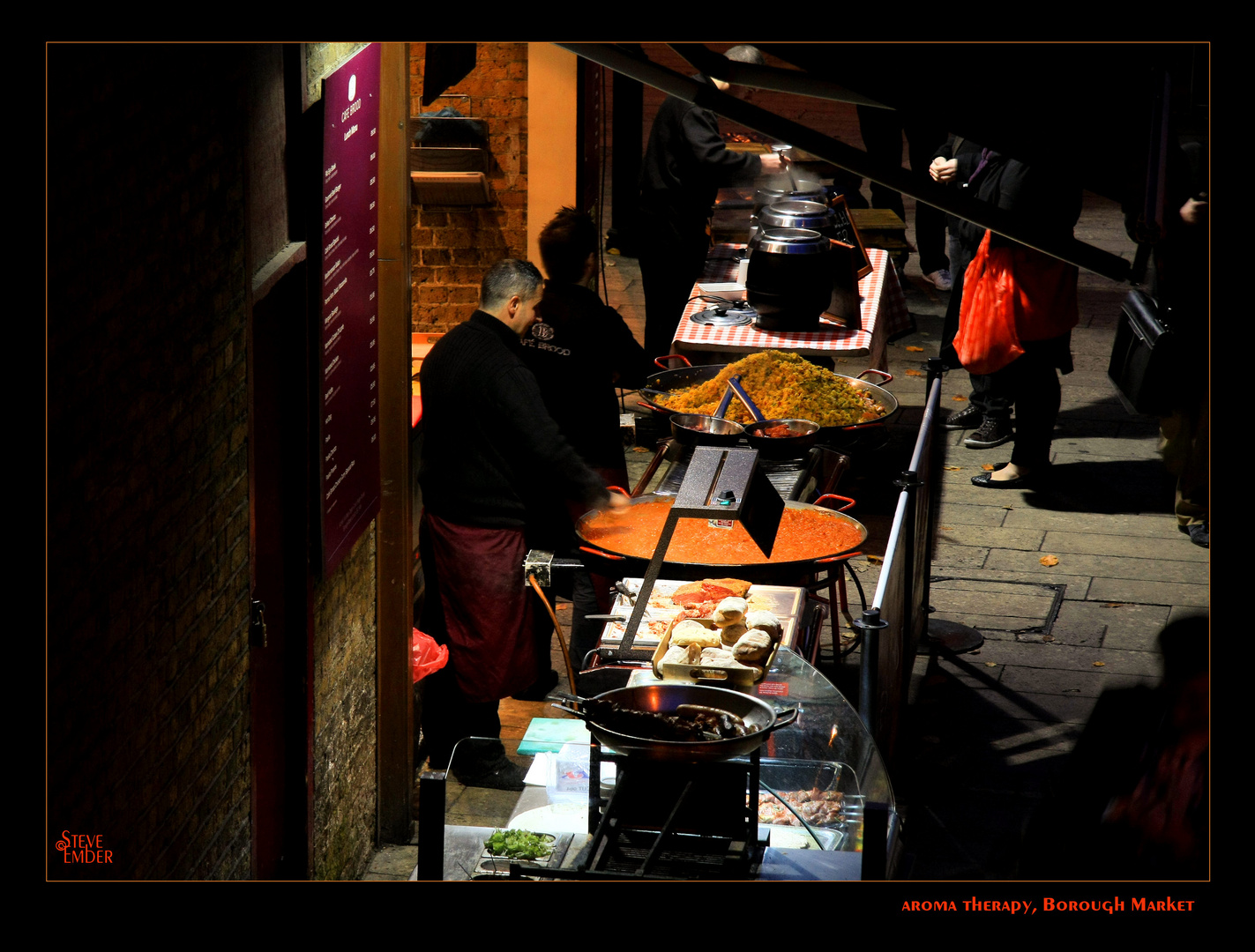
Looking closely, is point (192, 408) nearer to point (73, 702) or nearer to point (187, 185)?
point (187, 185)

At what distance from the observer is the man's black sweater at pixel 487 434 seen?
602cm

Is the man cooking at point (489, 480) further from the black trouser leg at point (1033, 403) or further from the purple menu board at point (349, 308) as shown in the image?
the black trouser leg at point (1033, 403)

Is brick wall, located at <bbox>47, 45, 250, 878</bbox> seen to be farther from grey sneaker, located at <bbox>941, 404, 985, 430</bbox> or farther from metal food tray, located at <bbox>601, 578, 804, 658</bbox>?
grey sneaker, located at <bbox>941, 404, 985, 430</bbox>

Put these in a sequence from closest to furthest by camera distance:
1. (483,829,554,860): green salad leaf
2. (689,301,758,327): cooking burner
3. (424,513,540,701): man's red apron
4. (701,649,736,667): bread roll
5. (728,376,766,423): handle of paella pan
→ (483,829,554,860): green salad leaf < (701,649,736,667): bread roll < (424,513,540,701): man's red apron < (728,376,766,423): handle of paella pan < (689,301,758,327): cooking burner

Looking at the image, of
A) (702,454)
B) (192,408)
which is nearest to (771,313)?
(702,454)

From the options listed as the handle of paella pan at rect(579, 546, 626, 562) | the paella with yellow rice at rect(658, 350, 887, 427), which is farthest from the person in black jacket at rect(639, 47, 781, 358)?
the handle of paella pan at rect(579, 546, 626, 562)

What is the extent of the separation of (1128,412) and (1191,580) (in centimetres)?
303

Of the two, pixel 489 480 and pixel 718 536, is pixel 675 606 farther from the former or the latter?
pixel 489 480

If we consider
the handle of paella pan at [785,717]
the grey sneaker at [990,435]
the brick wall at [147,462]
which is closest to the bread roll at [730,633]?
the handle of paella pan at [785,717]

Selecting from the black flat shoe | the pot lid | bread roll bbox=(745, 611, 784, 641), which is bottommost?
the black flat shoe

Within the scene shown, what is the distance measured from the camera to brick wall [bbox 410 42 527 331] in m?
9.83

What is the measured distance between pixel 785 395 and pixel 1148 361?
2322 mm

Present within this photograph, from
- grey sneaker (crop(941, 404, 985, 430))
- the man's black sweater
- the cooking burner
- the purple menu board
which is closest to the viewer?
the purple menu board

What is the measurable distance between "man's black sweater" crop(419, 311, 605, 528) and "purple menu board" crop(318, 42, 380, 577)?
24.0 inches
